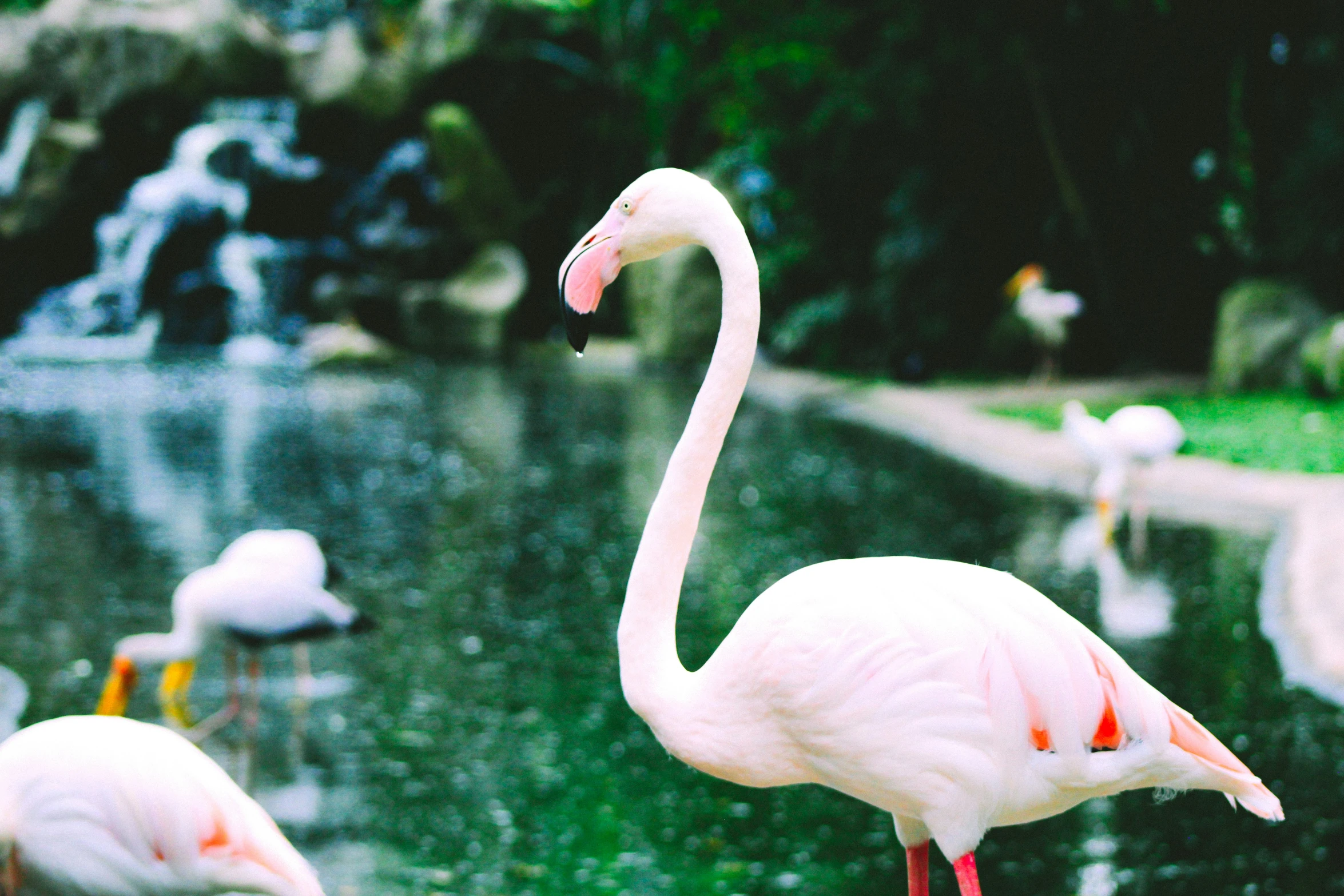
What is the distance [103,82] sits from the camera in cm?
2300

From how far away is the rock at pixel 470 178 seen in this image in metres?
22.7

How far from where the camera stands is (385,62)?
24266 mm

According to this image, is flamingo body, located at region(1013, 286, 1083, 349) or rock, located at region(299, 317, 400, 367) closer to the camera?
flamingo body, located at region(1013, 286, 1083, 349)

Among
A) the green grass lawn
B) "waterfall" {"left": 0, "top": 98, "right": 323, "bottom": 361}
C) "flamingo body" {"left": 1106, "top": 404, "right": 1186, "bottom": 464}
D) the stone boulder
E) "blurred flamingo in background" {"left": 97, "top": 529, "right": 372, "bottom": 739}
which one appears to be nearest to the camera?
"blurred flamingo in background" {"left": 97, "top": 529, "right": 372, "bottom": 739}

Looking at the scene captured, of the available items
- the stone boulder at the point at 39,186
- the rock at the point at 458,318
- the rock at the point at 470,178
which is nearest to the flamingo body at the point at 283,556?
the rock at the point at 458,318

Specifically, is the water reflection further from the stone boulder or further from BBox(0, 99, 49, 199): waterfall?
BBox(0, 99, 49, 199): waterfall

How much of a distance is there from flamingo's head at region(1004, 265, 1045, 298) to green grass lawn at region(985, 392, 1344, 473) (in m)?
2.56

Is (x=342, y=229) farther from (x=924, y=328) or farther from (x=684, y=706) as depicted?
(x=684, y=706)

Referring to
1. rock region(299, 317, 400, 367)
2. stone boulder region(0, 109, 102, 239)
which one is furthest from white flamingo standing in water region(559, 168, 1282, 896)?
stone boulder region(0, 109, 102, 239)

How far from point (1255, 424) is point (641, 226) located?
9.12 meters

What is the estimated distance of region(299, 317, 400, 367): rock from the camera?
1973cm

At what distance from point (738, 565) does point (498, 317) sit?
587 inches

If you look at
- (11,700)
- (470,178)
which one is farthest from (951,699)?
(470,178)

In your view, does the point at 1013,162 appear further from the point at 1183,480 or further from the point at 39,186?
the point at 39,186
